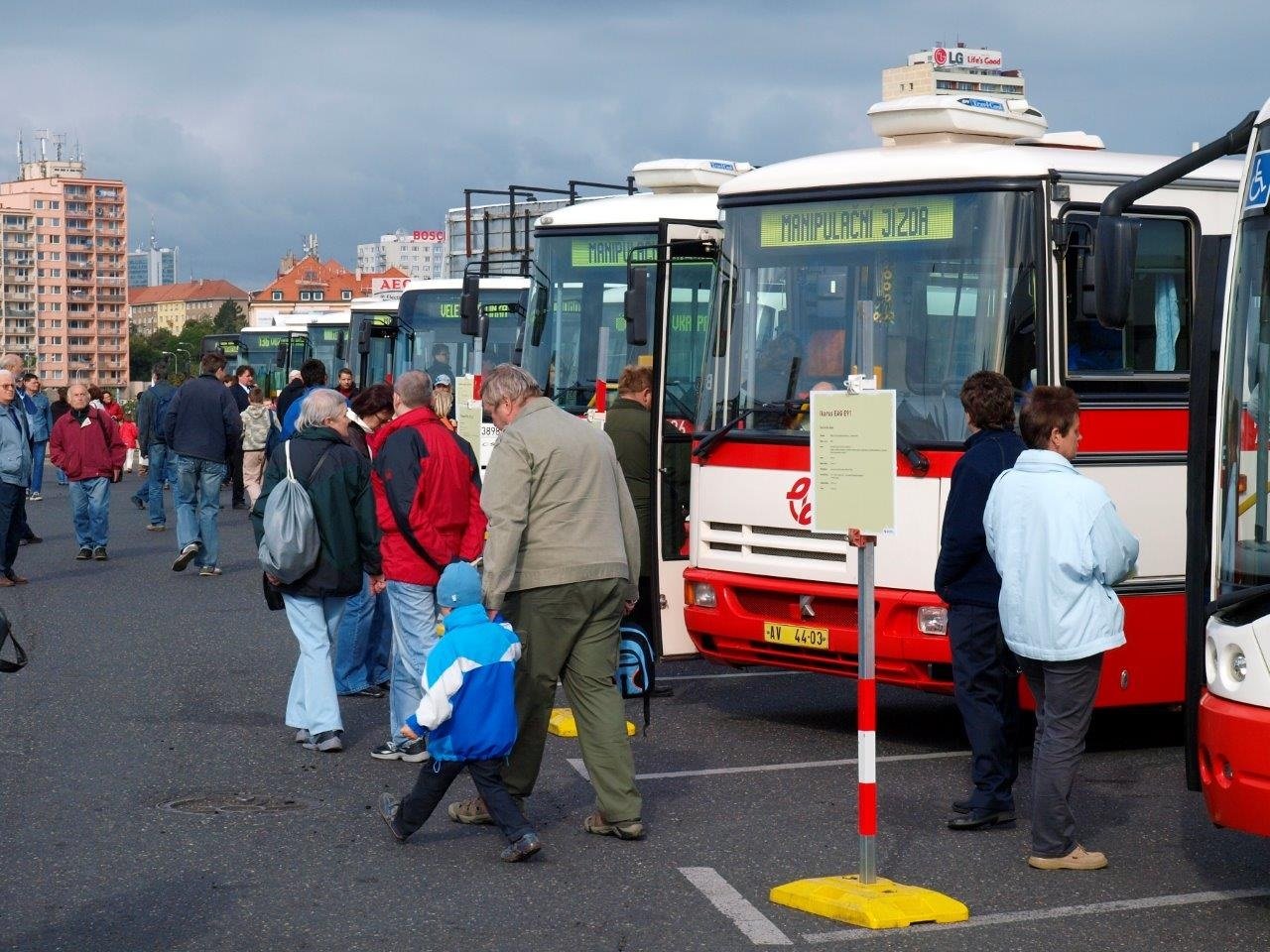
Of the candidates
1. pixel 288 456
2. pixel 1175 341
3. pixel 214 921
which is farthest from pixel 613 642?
pixel 1175 341

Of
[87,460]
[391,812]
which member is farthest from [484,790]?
[87,460]

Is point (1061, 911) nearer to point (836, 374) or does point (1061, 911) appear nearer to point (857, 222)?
point (836, 374)

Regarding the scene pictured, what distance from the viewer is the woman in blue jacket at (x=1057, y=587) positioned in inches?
270

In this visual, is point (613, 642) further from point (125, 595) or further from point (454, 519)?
point (125, 595)

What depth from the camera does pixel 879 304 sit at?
9344mm

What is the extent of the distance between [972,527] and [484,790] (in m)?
2.25

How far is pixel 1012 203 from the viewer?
29.6ft

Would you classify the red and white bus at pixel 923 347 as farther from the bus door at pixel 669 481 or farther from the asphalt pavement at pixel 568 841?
the asphalt pavement at pixel 568 841

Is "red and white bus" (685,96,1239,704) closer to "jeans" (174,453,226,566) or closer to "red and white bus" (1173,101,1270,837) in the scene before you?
"red and white bus" (1173,101,1270,837)

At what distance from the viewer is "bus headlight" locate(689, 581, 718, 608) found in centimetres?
1002

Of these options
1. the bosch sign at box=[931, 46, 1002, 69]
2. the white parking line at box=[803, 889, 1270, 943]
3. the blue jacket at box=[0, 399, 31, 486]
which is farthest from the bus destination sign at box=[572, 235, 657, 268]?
the bosch sign at box=[931, 46, 1002, 69]

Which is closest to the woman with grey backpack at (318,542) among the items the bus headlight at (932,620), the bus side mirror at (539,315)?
the bus headlight at (932,620)

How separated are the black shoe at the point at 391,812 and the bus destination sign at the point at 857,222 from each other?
3.80 m

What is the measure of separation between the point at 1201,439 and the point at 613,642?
2479 millimetres
